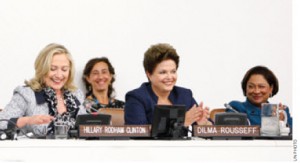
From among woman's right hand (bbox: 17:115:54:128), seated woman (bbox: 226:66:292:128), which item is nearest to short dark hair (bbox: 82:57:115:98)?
seated woman (bbox: 226:66:292:128)

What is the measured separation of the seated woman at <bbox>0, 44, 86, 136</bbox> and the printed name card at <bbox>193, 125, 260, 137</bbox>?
1043 millimetres

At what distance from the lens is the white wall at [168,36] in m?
5.88

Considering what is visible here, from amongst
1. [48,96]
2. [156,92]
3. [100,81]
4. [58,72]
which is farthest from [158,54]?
[100,81]

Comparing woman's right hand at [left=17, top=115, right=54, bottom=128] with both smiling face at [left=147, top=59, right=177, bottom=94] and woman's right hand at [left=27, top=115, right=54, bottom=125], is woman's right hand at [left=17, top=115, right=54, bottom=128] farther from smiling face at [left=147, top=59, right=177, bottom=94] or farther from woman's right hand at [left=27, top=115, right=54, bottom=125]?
smiling face at [left=147, top=59, right=177, bottom=94]

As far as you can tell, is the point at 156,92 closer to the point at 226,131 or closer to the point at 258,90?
the point at 258,90

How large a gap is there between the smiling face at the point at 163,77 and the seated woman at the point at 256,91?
0.68 m

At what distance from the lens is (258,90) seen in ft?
18.0

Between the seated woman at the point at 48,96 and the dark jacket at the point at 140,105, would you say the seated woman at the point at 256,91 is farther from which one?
the seated woman at the point at 48,96

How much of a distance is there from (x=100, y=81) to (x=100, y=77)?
4 centimetres

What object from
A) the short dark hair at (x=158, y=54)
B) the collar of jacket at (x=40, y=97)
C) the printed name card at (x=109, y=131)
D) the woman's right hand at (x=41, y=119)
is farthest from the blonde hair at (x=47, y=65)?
the printed name card at (x=109, y=131)

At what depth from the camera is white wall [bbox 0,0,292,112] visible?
5879 mm
